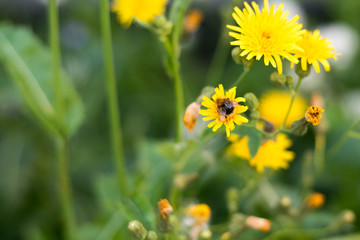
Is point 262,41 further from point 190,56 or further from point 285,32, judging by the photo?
point 190,56

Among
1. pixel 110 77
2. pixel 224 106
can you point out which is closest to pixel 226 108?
pixel 224 106

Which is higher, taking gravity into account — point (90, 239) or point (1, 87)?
point (1, 87)

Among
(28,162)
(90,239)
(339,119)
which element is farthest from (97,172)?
(339,119)

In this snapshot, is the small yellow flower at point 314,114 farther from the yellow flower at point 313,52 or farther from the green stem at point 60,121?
the green stem at point 60,121

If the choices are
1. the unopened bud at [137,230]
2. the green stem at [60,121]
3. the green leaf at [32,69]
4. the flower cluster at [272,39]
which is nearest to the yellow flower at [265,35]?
the flower cluster at [272,39]

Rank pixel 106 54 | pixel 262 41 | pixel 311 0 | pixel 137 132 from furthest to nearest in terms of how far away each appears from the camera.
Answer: pixel 311 0
pixel 137 132
pixel 106 54
pixel 262 41

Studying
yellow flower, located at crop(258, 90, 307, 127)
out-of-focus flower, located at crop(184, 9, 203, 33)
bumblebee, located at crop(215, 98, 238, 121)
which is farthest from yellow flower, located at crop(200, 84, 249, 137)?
yellow flower, located at crop(258, 90, 307, 127)
